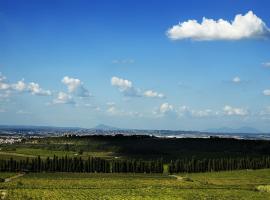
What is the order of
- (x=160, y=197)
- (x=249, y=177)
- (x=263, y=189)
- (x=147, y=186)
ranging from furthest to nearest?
(x=249, y=177)
(x=147, y=186)
(x=263, y=189)
(x=160, y=197)

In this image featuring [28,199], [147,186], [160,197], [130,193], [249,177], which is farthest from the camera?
[249,177]

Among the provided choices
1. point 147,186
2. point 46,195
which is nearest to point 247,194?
point 147,186

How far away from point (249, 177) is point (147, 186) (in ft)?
168

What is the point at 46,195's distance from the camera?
118m

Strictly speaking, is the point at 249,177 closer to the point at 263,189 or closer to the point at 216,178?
the point at 216,178

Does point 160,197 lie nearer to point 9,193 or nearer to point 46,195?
point 46,195

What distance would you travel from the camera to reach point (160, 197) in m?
117

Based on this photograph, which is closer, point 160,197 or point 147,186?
point 160,197

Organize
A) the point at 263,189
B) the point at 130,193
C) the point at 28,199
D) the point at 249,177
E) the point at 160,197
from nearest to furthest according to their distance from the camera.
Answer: the point at 28,199, the point at 160,197, the point at 130,193, the point at 263,189, the point at 249,177

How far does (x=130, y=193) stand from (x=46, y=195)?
21.6 meters

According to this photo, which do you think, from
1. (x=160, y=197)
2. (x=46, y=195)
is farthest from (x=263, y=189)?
(x=46, y=195)

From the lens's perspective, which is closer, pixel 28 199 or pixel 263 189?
pixel 28 199

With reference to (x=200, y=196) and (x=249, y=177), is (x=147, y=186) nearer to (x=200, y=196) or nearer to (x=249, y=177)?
(x=200, y=196)

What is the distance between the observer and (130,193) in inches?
5015
